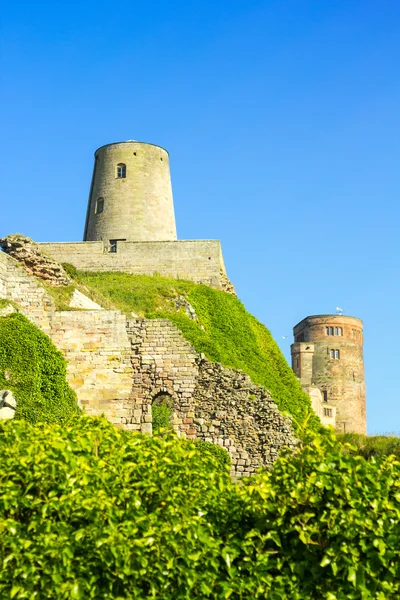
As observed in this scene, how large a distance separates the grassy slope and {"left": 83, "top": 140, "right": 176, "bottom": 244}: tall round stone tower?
448 centimetres

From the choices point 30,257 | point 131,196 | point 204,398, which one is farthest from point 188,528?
point 131,196

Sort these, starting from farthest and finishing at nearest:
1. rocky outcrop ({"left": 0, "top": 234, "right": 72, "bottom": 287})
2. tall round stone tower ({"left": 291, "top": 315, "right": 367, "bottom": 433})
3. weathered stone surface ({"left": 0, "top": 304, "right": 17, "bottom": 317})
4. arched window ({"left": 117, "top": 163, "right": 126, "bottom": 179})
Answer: tall round stone tower ({"left": 291, "top": 315, "right": 367, "bottom": 433}) < arched window ({"left": 117, "top": 163, "right": 126, "bottom": 179}) < rocky outcrop ({"left": 0, "top": 234, "right": 72, "bottom": 287}) < weathered stone surface ({"left": 0, "top": 304, "right": 17, "bottom": 317})

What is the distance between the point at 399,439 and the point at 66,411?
19.4 meters

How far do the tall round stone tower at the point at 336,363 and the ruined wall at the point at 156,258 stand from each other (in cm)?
3582

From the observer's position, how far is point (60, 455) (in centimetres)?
1151

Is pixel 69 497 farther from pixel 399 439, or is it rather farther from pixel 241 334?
pixel 399 439

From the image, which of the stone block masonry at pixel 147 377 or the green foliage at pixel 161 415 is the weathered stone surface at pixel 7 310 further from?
the green foliage at pixel 161 415

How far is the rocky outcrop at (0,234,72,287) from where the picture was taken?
24.9 m

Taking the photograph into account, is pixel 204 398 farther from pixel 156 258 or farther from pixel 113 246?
pixel 113 246

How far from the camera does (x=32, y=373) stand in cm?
2128

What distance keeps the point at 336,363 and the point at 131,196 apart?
36.9m

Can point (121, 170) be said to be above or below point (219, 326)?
above

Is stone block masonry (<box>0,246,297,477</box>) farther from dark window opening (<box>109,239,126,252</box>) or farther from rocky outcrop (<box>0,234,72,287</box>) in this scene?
dark window opening (<box>109,239,126,252</box>)

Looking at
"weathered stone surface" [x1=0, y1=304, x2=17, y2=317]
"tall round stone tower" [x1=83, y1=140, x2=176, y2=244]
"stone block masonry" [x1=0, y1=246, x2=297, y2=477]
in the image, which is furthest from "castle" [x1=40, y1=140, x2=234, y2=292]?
"weathered stone surface" [x1=0, y1=304, x2=17, y2=317]
